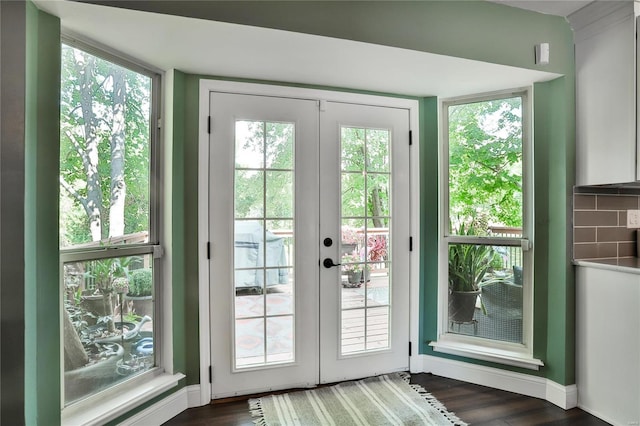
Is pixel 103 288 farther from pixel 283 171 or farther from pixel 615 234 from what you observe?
pixel 615 234

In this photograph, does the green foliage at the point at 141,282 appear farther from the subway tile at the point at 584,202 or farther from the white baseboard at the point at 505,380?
the subway tile at the point at 584,202

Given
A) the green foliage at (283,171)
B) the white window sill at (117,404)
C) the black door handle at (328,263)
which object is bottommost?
the white window sill at (117,404)

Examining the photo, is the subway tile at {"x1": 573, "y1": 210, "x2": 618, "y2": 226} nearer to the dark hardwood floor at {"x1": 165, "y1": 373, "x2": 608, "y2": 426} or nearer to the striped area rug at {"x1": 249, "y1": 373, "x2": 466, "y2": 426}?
the dark hardwood floor at {"x1": 165, "y1": 373, "x2": 608, "y2": 426}

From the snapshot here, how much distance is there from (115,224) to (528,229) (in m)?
2.64

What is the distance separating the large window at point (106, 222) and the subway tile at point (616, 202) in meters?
2.88

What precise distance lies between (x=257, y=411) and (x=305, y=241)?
109 centimetres

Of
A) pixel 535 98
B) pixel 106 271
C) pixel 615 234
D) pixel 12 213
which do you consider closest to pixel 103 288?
pixel 106 271

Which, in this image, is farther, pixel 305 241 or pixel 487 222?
pixel 487 222

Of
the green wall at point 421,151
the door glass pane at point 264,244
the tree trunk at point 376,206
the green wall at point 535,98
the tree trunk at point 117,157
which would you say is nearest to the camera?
the green wall at point 421,151

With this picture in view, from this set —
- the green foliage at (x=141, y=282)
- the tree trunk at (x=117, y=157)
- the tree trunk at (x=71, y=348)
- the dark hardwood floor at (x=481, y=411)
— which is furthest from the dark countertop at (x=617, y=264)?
the tree trunk at (x=71, y=348)

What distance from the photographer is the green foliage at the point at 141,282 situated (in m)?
2.06

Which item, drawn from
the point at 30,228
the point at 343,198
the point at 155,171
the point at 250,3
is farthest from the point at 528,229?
the point at 30,228

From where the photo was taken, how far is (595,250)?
7.74ft

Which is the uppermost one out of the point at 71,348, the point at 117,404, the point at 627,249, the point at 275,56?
the point at 275,56
